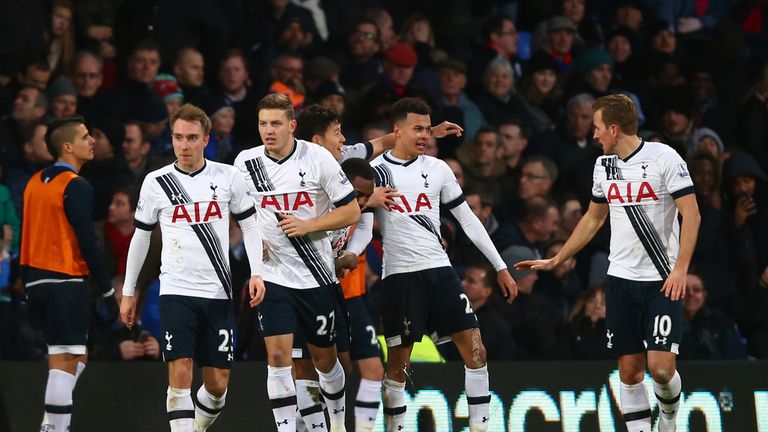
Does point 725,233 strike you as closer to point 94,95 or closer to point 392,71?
point 392,71

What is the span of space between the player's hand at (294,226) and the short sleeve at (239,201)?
0.75ft

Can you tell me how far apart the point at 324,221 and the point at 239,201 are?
58 cm

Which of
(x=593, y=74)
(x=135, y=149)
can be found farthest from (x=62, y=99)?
(x=593, y=74)

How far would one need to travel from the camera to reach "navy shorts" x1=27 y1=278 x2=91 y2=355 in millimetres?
10648

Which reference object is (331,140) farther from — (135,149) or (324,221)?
(135,149)

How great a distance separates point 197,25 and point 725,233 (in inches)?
225

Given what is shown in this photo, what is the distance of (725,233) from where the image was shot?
14602 millimetres

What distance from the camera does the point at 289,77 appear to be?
564 inches

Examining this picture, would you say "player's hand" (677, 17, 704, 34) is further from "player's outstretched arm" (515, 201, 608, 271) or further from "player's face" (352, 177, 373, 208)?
"player's face" (352, 177, 373, 208)

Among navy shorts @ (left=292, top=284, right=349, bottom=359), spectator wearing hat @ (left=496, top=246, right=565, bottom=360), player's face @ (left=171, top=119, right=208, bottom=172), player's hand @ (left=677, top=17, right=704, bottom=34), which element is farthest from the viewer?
player's hand @ (left=677, top=17, right=704, bottom=34)

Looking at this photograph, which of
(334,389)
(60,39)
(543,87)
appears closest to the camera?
(334,389)

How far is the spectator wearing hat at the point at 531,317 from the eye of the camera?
513 inches

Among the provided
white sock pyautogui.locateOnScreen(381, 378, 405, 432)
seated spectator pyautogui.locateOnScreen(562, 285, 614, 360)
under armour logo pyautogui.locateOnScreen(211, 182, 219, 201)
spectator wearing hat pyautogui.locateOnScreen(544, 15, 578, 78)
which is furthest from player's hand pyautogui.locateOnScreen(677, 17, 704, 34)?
under armour logo pyautogui.locateOnScreen(211, 182, 219, 201)

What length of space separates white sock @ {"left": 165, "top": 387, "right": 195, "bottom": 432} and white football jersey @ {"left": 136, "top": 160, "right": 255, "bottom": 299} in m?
0.66
